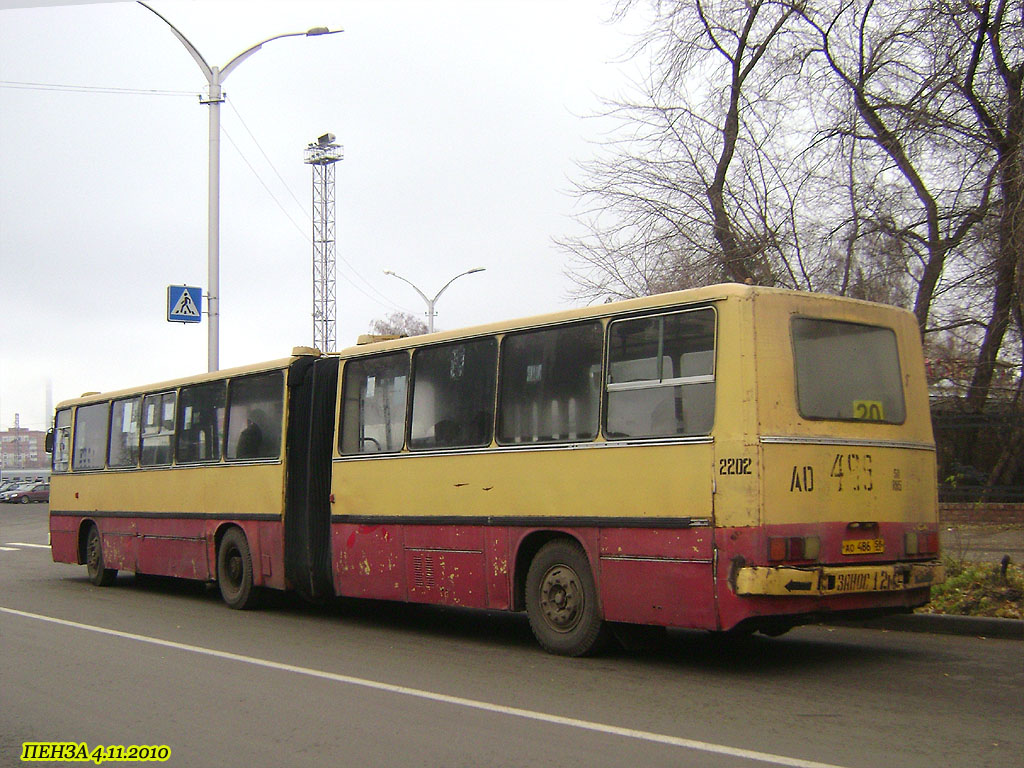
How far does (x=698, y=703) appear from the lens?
756 cm

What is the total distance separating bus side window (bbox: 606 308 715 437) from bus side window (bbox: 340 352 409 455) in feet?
10.2

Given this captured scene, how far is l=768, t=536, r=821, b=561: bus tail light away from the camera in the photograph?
26.8ft

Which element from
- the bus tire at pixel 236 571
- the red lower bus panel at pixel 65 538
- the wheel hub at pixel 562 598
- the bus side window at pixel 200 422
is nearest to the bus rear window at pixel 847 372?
the wheel hub at pixel 562 598

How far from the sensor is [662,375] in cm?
896

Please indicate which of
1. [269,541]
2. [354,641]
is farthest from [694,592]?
[269,541]

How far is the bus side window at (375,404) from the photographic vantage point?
1184 cm

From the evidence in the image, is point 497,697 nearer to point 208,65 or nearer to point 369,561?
point 369,561

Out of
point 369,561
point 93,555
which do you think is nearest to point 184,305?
point 93,555

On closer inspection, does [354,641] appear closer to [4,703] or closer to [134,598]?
[4,703]

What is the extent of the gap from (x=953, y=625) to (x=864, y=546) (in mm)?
2697

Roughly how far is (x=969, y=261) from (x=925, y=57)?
10.3ft

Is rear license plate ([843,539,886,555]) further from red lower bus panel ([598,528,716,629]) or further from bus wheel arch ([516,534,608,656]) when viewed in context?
bus wheel arch ([516,534,608,656])

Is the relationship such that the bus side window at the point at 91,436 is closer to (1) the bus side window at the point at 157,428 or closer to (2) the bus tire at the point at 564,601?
(1) the bus side window at the point at 157,428

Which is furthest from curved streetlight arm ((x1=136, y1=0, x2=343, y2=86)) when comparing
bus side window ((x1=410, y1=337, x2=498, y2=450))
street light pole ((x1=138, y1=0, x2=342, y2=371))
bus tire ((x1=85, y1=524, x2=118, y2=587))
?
bus side window ((x1=410, y1=337, x2=498, y2=450))
